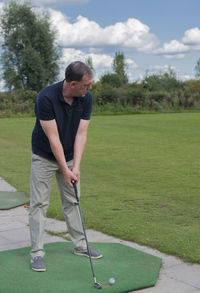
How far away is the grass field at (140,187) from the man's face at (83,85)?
1.79m

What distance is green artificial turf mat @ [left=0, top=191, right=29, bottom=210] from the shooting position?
682cm

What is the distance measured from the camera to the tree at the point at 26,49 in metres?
51.8

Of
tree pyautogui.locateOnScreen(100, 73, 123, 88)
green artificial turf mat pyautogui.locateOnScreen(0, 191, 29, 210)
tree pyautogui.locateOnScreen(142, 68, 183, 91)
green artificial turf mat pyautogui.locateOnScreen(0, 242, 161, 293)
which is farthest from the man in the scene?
tree pyautogui.locateOnScreen(100, 73, 123, 88)

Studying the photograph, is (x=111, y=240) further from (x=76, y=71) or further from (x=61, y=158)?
(x=76, y=71)

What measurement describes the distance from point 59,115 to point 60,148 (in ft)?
0.97

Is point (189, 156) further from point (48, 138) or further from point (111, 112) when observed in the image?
point (111, 112)

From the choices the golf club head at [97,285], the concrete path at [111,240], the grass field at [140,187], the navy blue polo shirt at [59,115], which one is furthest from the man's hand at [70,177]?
the grass field at [140,187]

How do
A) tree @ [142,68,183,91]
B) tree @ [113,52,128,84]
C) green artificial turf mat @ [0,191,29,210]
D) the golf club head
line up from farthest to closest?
tree @ [113,52,128,84] < tree @ [142,68,183,91] < green artificial turf mat @ [0,191,29,210] < the golf club head

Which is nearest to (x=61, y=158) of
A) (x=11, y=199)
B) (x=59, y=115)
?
(x=59, y=115)

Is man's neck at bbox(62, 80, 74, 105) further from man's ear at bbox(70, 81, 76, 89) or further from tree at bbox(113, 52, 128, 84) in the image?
tree at bbox(113, 52, 128, 84)

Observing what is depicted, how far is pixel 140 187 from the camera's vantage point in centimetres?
799

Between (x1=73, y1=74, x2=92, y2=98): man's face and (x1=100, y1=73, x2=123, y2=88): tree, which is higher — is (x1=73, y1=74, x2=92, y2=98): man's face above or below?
below

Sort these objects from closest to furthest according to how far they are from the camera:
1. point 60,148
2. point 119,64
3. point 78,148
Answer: point 60,148
point 78,148
point 119,64

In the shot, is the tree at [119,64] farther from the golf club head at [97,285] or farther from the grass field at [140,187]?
the golf club head at [97,285]
